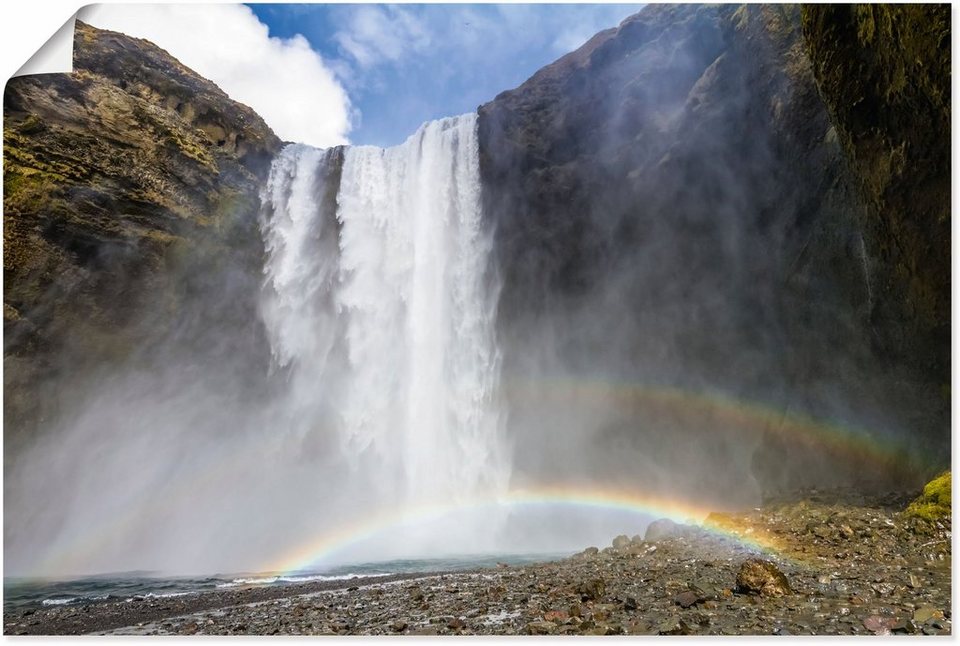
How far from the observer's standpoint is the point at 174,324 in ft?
60.3

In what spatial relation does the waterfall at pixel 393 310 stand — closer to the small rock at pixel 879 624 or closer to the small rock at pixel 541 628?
the small rock at pixel 541 628

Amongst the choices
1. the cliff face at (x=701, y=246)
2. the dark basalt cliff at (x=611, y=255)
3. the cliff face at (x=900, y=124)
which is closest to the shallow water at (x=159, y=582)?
the dark basalt cliff at (x=611, y=255)

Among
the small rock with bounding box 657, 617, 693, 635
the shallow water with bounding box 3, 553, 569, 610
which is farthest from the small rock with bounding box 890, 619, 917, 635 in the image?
the shallow water with bounding box 3, 553, 569, 610

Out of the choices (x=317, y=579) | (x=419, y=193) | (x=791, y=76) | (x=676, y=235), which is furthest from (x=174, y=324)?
(x=791, y=76)

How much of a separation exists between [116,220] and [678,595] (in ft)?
57.6

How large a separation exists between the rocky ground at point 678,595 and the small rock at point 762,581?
0.03 ft

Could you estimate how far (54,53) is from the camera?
7176 millimetres

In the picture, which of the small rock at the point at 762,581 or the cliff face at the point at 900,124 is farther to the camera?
the cliff face at the point at 900,124

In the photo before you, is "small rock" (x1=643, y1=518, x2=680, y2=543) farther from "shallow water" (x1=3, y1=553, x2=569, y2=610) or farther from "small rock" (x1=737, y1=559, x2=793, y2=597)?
"small rock" (x1=737, y1=559, x2=793, y2=597)

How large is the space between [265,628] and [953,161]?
7768 millimetres

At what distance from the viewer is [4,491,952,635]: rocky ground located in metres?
4.96

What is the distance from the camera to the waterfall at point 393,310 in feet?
61.3

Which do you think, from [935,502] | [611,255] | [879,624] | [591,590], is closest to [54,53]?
[591,590]

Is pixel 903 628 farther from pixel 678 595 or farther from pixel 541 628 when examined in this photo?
pixel 541 628
